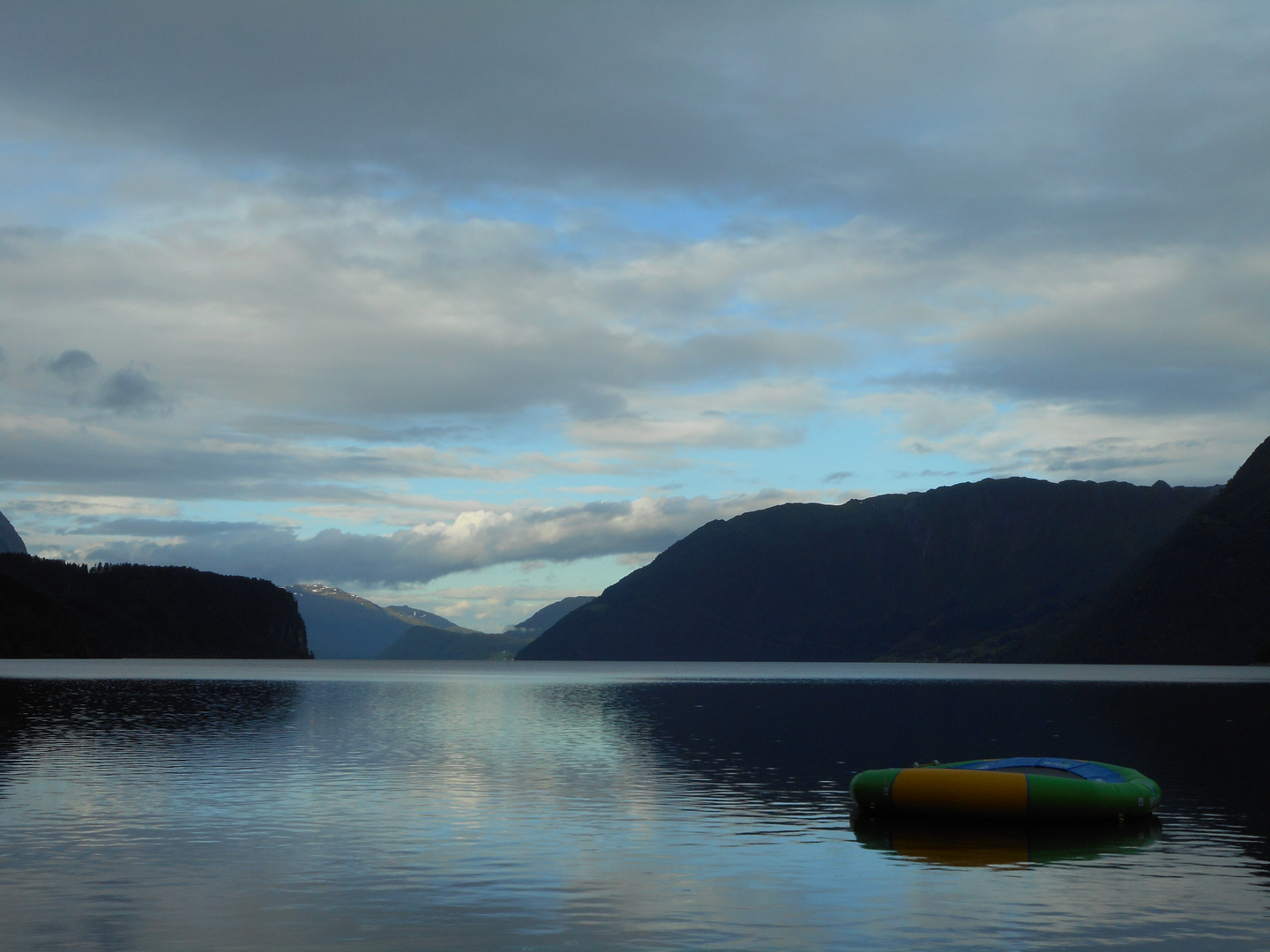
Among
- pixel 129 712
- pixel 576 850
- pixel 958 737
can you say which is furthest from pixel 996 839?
pixel 129 712

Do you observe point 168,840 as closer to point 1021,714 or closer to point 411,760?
point 411,760

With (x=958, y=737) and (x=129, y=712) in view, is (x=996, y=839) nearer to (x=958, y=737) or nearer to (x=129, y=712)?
(x=958, y=737)

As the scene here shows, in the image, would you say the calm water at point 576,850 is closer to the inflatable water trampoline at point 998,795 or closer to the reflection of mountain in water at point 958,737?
the reflection of mountain in water at point 958,737

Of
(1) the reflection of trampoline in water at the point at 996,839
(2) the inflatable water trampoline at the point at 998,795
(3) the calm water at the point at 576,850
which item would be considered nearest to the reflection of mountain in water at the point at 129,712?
(3) the calm water at the point at 576,850

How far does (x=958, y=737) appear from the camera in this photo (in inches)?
3078

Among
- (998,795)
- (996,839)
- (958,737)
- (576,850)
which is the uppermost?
(998,795)

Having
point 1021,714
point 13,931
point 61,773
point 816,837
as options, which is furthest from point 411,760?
point 1021,714

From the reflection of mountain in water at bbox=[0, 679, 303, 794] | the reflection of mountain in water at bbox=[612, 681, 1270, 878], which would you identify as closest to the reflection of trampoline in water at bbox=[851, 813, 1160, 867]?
the reflection of mountain in water at bbox=[612, 681, 1270, 878]

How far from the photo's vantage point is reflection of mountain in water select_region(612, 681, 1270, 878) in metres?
51.2

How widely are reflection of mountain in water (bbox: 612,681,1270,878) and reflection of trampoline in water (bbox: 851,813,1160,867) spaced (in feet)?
11.4

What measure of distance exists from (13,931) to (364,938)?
22.2 feet

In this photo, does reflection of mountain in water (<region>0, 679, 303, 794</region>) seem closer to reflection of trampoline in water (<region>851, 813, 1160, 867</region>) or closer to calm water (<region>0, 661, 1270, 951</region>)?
calm water (<region>0, 661, 1270, 951</region>)

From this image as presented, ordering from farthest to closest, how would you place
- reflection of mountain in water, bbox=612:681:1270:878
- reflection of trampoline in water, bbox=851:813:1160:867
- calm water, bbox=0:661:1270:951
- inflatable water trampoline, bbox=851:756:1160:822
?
reflection of mountain in water, bbox=612:681:1270:878
inflatable water trampoline, bbox=851:756:1160:822
reflection of trampoline in water, bbox=851:813:1160:867
calm water, bbox=0:661:1270:951

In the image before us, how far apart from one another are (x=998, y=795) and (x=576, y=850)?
48.2ft
